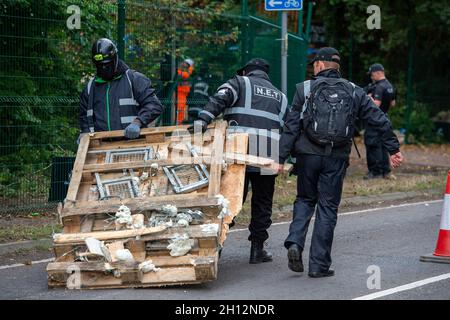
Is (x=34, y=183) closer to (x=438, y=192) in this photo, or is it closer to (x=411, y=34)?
(x=438, y=192)

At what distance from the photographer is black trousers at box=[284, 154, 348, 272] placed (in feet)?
25.5

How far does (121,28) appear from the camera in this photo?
1170 cm

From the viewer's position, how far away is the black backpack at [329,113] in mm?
7641

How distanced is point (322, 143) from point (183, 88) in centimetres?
552

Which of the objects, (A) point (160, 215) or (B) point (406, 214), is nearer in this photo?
(A) point (160, 215)

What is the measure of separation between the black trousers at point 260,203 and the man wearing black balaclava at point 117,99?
114cm

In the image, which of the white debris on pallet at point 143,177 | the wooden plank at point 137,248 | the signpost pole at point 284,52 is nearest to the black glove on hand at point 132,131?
the white debris on pallet at point 143,177

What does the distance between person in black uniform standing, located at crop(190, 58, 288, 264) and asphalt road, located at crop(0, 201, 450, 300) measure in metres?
0.48

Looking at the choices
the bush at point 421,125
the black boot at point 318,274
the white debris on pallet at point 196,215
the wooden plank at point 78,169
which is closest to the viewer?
the white debris on pallet at point 196,215

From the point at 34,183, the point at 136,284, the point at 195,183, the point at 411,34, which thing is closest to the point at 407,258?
the point at 195,183

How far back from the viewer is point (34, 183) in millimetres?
11188

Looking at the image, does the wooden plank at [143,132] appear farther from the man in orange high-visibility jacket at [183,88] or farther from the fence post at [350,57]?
the fence post at [350,57]

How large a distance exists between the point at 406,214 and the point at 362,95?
4.58 metres

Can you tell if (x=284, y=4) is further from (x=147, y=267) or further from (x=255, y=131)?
(x=147, y=267)
